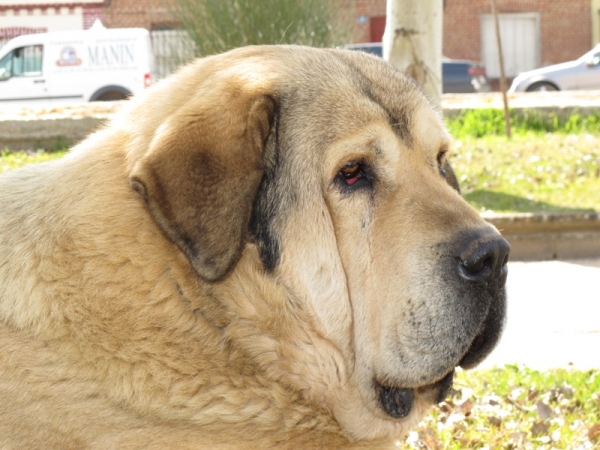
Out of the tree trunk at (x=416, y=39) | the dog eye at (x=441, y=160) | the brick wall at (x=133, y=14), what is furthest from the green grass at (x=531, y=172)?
the brick wall at (x=133, y=14)

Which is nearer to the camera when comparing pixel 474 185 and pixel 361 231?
pixel 361 231

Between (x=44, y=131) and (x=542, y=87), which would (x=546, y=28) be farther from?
(x=44, y=131)

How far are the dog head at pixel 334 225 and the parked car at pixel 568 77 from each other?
85.0ft

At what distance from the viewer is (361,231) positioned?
10.3ft

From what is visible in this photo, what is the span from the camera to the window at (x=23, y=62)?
1015 inches

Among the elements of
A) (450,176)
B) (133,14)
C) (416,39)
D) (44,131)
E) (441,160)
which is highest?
(133,14)

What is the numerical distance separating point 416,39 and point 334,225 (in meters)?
6.25

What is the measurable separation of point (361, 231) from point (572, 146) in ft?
32.3

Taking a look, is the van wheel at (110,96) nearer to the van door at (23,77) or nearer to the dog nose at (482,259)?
the van door at (23,77)

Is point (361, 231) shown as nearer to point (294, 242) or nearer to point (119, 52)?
point (294, 242)

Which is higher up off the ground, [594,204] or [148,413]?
[148,413]

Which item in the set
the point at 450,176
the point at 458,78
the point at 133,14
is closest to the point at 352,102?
the point at 450,176

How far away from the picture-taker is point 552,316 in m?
7.17

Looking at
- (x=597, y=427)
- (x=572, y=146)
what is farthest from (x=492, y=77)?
(x=597, y=427)
